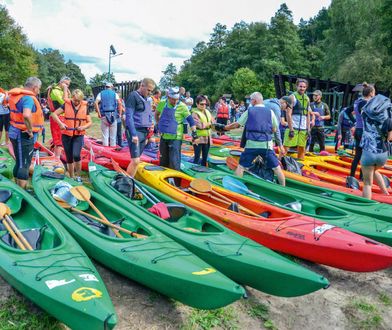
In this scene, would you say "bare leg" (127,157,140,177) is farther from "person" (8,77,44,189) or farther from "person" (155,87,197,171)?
"person" (8,77,44,189)

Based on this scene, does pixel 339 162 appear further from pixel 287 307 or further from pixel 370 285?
pixel 287 307

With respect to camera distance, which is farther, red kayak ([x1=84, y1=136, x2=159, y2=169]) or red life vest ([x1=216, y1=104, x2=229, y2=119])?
red life vest ([x1=216, y1=104, x2=229, y2=119])

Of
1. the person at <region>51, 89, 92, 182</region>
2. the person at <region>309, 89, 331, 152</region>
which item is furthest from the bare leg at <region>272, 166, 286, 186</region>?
the person at <region>309, 89, 331, 152</region>

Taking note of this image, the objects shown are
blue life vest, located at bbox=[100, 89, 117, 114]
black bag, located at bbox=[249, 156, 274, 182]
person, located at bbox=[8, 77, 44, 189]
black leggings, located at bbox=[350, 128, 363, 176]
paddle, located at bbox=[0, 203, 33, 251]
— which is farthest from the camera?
blue life vest, located at bbox=[100, 89, 117, 114]

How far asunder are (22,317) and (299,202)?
3158 mm

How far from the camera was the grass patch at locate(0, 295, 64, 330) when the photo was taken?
2432 millimetres

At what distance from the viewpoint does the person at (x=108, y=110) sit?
7.21 meters

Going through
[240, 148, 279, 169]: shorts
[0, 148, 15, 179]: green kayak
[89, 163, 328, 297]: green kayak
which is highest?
[240, 148, 279, 169]: shorts

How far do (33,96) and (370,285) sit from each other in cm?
419

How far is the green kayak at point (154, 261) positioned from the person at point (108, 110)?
3.78 meters

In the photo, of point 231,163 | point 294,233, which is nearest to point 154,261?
point 294,233

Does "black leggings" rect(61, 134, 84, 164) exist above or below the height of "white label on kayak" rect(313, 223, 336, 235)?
above

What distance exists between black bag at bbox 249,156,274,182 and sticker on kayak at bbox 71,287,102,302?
3620 mm

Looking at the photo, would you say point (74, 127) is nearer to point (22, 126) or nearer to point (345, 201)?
point (22, 126)
